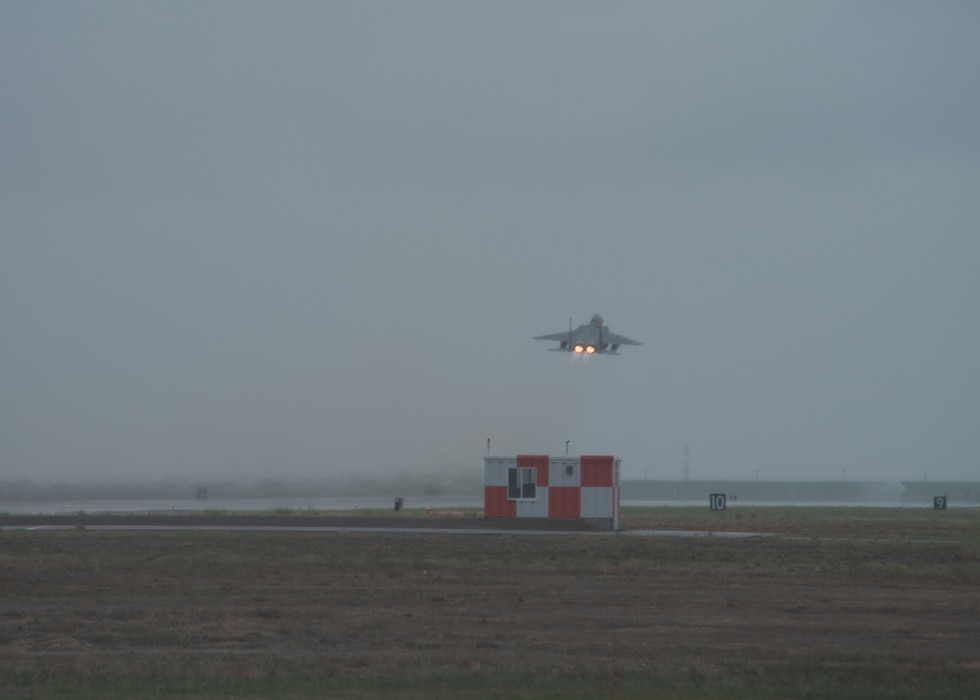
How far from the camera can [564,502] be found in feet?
152

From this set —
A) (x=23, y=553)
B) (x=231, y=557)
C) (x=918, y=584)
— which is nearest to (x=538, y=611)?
(x=918, y=584)

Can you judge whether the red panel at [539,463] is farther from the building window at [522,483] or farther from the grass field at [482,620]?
the grass field at [482,620]

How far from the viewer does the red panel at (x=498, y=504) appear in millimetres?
47188

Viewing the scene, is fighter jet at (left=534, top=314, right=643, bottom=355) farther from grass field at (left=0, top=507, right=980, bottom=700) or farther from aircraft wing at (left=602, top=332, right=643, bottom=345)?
grass field at (left=0, top=507, right=980, bottom=700)

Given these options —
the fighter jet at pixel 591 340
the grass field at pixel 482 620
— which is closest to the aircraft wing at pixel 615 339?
the fighter jet at pixel 591 340

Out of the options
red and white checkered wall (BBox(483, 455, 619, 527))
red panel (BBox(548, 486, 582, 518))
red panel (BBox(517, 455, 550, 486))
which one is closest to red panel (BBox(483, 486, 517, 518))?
red and white checkered wall (BBox(483, 455, 619, 527))

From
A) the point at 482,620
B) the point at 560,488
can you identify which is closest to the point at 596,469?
the point at 560,488

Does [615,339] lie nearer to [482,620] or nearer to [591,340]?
[591,340]

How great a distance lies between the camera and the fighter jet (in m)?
59.3

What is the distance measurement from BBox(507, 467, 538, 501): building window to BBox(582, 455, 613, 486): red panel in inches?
87.6

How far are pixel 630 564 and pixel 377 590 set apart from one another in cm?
812

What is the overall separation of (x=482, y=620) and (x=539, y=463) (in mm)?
27427

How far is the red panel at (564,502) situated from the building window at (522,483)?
0.83m

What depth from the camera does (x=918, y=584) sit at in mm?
25344
